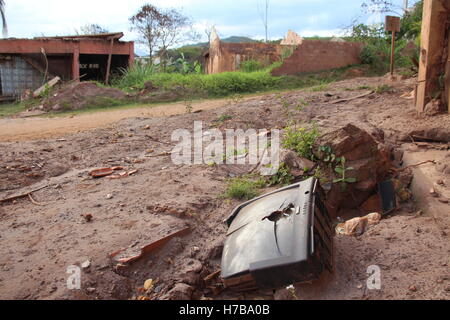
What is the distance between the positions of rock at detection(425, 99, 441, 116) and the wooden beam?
9 cm

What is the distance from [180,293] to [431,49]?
4.78 m

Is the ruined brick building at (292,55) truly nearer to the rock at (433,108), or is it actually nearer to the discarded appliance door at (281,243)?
the rock at (433,108)

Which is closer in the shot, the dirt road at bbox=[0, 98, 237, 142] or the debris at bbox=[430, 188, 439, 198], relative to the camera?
the debris at bbox=[430, 188, 439, 198]

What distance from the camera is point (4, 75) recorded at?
12.0 m

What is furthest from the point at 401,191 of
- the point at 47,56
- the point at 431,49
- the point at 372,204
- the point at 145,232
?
the point at 47,56

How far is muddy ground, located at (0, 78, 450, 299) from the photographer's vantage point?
2.48 meters

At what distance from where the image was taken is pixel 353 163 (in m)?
4.11

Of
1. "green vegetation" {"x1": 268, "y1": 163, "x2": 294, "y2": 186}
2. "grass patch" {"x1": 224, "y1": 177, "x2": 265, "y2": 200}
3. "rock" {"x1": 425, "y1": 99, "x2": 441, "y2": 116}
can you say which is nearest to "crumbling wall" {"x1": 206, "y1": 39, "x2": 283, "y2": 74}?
"rock" {"x1": 425, "y1": 99, "x2": 441, "y2": 116}

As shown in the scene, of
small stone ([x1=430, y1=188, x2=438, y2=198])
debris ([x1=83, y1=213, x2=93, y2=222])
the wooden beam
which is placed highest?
the wooden beam

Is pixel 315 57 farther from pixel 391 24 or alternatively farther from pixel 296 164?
pixel 296 164

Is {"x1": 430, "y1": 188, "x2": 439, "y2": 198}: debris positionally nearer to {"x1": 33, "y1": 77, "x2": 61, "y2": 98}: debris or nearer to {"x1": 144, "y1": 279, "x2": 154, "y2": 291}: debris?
{"x1": 144, "y1": 279, "x2": 154, "y2": 291}: debris

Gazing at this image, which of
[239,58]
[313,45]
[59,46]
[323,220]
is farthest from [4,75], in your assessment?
[323,220]

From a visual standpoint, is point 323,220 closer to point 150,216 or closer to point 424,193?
point 150,216
